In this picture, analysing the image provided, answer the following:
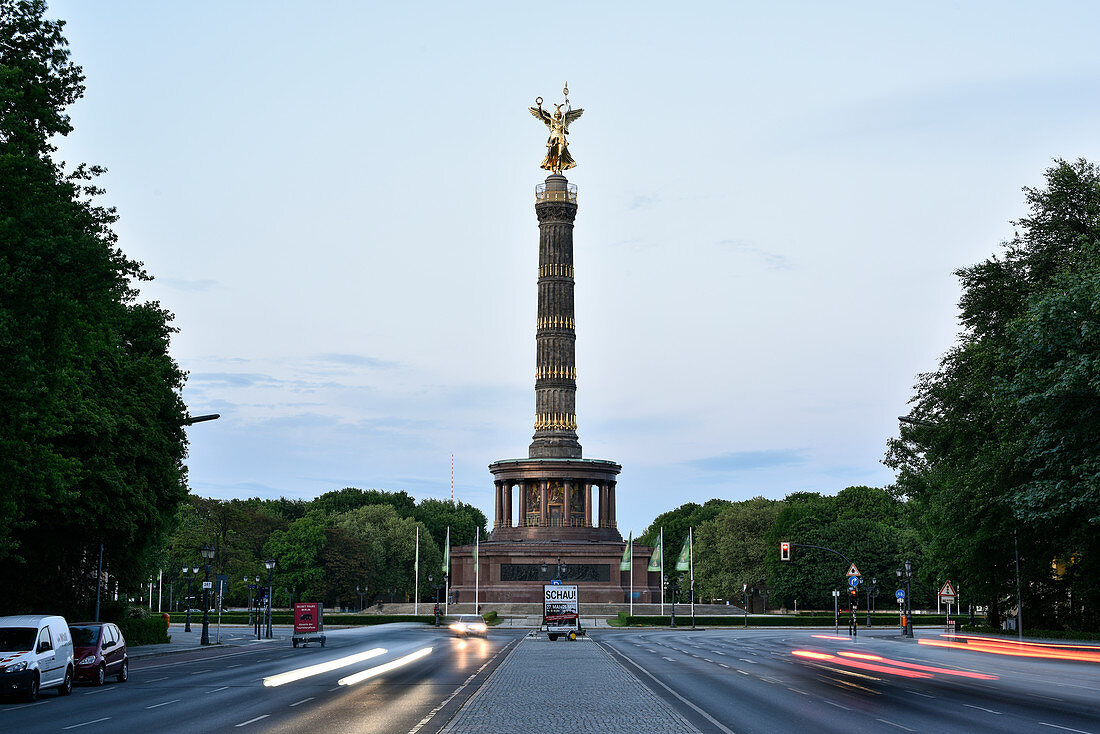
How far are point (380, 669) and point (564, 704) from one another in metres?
15.2

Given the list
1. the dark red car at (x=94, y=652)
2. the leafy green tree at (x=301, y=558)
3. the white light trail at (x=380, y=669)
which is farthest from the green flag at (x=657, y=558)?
the dark red car at (x=94, y=652)

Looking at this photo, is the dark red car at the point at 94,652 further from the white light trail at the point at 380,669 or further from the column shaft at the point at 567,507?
the column shaft at the point at 567,507

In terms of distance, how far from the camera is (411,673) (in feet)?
115

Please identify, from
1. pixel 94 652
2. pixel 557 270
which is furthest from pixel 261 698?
pixel 557 270

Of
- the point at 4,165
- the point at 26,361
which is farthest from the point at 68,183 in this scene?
the point at 26,361

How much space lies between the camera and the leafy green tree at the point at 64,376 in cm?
2908

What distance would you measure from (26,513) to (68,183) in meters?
14.7

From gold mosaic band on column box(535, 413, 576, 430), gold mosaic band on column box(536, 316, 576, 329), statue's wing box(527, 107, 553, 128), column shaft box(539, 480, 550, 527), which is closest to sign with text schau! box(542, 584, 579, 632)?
column shaft box(539, 480, 550, 527)

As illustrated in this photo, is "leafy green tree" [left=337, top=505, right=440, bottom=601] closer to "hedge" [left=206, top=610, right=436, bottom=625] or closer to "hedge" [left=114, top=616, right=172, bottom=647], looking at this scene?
"hedge" [left=206, top=610, right=436, bottom=625]

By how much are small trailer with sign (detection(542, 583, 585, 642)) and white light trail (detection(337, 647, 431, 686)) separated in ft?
42.1

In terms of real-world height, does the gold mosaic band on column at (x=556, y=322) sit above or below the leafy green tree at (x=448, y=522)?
above

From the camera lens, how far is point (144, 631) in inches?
2282

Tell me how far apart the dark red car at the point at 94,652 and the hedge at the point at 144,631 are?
2323 centimetres

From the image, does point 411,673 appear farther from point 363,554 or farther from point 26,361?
point 363,554
